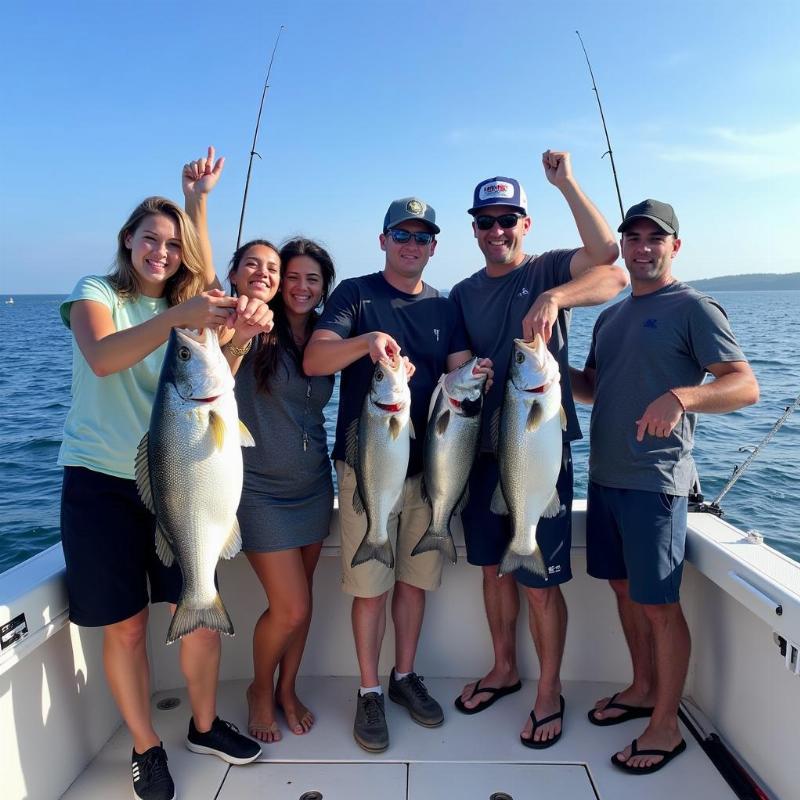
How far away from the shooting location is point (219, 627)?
3.03 m

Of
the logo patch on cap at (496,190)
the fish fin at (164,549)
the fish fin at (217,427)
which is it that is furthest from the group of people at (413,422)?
the fish fin at (217,427)

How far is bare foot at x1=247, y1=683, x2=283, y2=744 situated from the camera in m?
3.78

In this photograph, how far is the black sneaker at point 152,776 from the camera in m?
3.25

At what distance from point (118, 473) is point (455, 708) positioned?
8.18 feet

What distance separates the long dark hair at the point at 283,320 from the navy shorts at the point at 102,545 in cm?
89

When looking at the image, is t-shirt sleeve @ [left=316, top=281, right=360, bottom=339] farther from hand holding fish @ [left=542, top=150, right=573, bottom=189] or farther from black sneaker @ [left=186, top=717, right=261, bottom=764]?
black sneaker @ [left=186, top=717, right=261, bottom=764]

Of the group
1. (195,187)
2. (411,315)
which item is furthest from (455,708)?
(195,187)

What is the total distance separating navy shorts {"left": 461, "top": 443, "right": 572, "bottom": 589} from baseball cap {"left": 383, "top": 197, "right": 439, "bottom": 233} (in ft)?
4.63

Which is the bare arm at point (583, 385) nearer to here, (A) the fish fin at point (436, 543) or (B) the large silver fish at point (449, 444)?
(B) the large silver fish at point (449, 444)

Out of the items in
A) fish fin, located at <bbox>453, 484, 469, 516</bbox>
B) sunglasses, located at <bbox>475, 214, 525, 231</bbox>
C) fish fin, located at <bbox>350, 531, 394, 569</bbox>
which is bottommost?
fish fin, located at <bbox>350, 531, 394, 569</bbox>

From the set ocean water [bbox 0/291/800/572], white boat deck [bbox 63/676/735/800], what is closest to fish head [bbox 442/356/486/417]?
white boat deck [bbox 63/676/735/800]

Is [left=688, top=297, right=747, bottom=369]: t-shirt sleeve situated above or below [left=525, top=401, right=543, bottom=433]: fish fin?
above

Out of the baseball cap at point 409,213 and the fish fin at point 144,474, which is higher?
the baseball cap at point 409,213

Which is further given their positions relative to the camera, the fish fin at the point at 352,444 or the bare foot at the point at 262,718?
the bare foot at the point at 262,718
